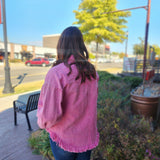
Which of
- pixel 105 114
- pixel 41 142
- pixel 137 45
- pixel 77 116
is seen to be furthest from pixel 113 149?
pixel 137 45

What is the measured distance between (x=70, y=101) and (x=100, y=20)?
36.4ft

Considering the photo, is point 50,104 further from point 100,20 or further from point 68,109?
point 100,20

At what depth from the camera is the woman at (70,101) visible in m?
1.01

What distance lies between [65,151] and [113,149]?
1.20 m

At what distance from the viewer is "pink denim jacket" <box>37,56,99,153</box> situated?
1.00 m

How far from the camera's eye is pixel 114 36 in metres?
11.8

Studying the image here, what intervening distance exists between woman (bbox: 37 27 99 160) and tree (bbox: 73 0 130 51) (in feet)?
35.0

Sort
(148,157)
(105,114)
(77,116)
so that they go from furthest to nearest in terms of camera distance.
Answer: (105,114), (148,157), (77,116)

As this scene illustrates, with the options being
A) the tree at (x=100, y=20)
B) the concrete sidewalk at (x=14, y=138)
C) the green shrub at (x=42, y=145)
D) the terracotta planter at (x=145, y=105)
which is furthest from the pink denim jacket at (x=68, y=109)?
the tree at (x=100, y=20)

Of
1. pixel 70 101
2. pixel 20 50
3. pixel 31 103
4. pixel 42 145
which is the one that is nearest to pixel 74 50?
pixel 70 101

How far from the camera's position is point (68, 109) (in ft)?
3.57

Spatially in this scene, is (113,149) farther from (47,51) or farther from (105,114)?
(47,51)

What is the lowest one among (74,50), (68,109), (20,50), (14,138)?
(14,138)

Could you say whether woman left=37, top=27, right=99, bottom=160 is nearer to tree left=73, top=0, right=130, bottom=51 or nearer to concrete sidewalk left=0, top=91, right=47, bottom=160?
concrete sidewalk left=0, top=91, right=47, bottom=160
